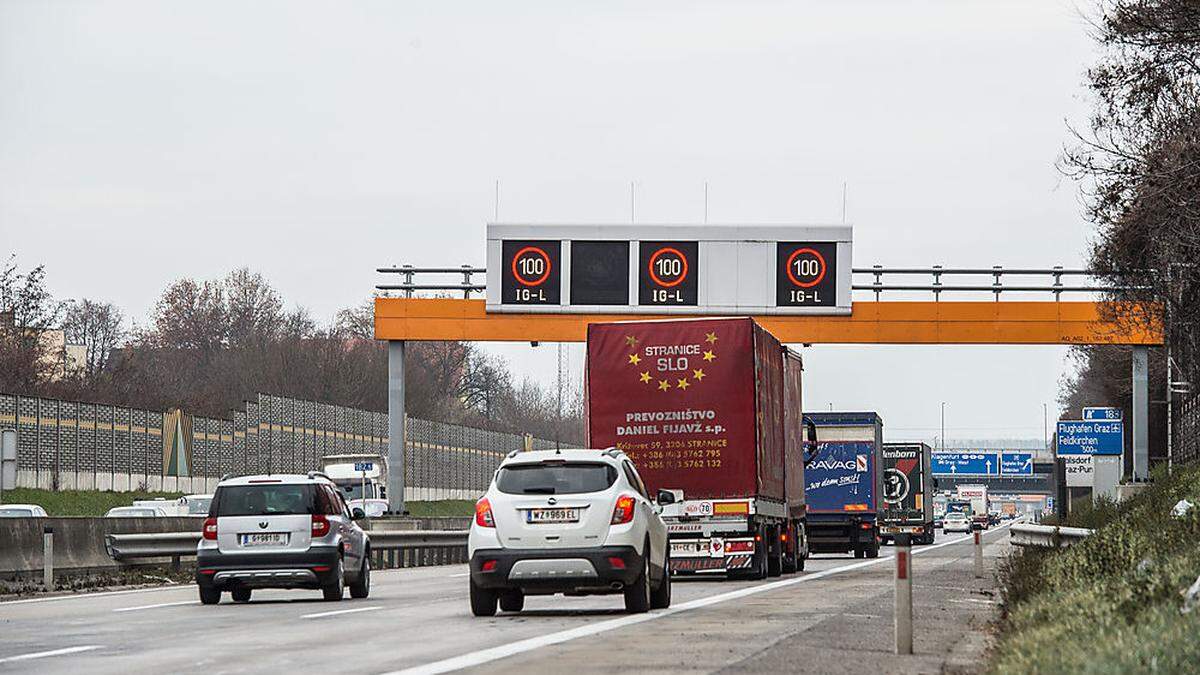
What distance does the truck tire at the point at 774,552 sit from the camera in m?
31.5

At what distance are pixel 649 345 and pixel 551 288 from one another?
16.3m

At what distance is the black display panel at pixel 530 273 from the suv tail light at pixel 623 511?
81.9ft

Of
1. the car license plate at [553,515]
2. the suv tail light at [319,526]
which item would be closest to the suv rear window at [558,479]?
the car license plate at [553,515]

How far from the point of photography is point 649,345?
28.6 metres

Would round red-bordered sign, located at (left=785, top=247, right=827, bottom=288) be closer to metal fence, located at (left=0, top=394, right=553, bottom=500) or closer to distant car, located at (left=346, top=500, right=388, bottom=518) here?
metal fence, located at (left=0, top=394, right=553, bottom=500)

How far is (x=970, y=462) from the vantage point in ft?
459

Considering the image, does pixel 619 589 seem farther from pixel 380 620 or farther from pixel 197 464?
pixel 197 464

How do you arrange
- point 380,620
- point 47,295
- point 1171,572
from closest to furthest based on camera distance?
point 1171,572, point 380,620, point 47,295

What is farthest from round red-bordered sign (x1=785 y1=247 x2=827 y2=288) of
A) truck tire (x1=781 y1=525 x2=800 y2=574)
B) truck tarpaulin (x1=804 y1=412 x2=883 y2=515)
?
truck tire (x1=781 y1=525 x2=800 y2=574)

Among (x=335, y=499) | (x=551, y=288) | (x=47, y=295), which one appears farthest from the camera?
(x=47, y=295)

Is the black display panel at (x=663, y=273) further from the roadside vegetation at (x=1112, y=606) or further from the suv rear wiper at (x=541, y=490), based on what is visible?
the suv rear wiper at (x=541, y=490)

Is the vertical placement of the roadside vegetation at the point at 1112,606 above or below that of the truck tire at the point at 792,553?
above

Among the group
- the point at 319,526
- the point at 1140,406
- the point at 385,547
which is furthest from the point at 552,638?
the point at 1140,406

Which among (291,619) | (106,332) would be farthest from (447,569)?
(106,332)
